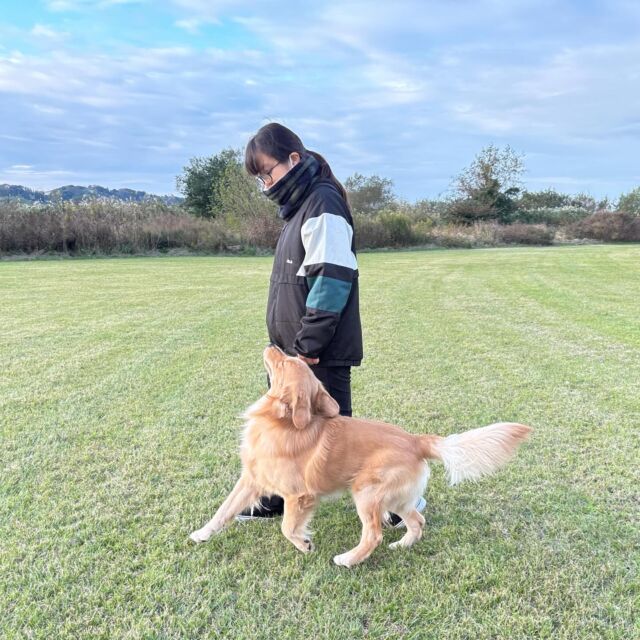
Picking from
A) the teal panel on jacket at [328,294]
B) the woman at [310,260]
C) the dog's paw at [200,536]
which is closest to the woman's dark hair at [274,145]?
the woman at [310,260]

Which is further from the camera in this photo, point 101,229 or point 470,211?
point 470,211

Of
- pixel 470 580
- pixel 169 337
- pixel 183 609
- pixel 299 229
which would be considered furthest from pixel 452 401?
pixel 169 337

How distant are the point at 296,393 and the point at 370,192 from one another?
40977mm

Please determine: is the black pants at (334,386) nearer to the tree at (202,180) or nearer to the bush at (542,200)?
the tree at (202,180)

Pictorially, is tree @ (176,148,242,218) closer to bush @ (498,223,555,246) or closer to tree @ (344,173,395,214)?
tree @ (344,173,395,214)

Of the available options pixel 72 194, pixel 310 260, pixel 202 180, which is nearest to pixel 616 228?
pixel 202 180

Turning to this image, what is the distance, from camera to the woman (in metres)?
2.47

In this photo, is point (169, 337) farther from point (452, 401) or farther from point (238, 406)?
point (452, 401)

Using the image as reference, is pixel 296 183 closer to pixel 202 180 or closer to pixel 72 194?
pixel 72 194

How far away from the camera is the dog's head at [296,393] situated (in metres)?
2.40

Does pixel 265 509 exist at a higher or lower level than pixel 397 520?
higher

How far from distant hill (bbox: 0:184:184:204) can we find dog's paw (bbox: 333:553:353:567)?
1143 inches

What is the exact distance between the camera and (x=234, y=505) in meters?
2.71

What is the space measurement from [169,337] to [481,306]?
680cm
